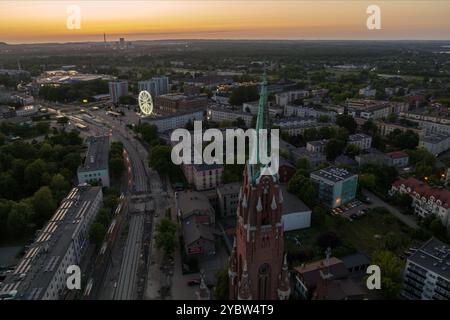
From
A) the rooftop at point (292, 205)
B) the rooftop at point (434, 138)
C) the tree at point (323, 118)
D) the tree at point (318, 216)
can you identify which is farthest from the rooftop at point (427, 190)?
the tree at point (323, 118)

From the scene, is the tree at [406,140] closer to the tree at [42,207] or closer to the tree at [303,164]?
the tree at [303,164]

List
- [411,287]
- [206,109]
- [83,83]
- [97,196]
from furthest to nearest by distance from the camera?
1. [83,83]
2. [206,109]
3. [97,196]
4. [411,287]

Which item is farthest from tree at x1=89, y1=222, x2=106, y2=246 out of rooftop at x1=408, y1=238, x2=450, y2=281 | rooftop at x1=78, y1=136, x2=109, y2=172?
rooftop at x1=408, y1=238, x2=450, y2=281

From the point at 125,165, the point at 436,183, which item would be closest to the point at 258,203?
→ the point at 436,183

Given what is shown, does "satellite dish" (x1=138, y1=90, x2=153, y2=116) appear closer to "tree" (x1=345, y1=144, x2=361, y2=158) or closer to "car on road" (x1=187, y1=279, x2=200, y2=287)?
"tree" (x1=345, y1=144, x2=361, y2=158)

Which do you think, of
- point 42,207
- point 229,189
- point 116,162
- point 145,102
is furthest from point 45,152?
point 145,102

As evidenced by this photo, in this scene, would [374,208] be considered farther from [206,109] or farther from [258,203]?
[206,109]

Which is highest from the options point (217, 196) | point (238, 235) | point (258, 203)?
point (258, 203)
